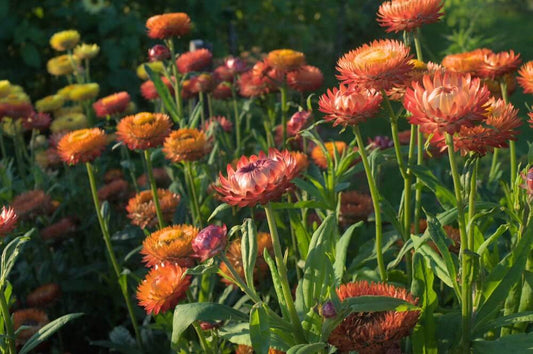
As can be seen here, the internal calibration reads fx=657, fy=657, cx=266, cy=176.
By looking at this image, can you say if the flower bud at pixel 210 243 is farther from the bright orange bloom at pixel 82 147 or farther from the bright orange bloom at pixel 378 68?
the bright orange bloom at pixel 82 147

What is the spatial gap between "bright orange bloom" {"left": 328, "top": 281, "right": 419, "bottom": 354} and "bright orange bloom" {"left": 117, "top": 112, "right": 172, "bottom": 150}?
896 mm

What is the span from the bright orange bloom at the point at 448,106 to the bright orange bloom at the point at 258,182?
0.26 metres

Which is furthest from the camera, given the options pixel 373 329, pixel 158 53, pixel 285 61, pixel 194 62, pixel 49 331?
pixel 194 62

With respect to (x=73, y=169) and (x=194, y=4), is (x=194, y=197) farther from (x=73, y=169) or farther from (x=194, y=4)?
(x=194, y=4)

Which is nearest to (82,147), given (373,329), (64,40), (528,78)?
(373,329)

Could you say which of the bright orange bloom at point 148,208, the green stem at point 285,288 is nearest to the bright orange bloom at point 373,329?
the green stem at point 285,288

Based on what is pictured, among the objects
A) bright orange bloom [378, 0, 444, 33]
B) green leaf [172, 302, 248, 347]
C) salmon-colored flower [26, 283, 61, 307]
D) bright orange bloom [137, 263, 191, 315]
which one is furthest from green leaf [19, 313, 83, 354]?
bright orange bloom [378, 0, 444, 33]

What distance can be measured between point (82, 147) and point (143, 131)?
0.23 metres

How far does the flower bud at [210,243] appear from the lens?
124 cm

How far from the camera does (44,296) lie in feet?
7.59

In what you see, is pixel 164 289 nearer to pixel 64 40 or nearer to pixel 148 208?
pixel 148 208

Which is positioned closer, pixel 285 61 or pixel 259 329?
pixel 259 329

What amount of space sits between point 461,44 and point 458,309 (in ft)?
10.6

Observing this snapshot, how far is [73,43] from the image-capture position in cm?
352
